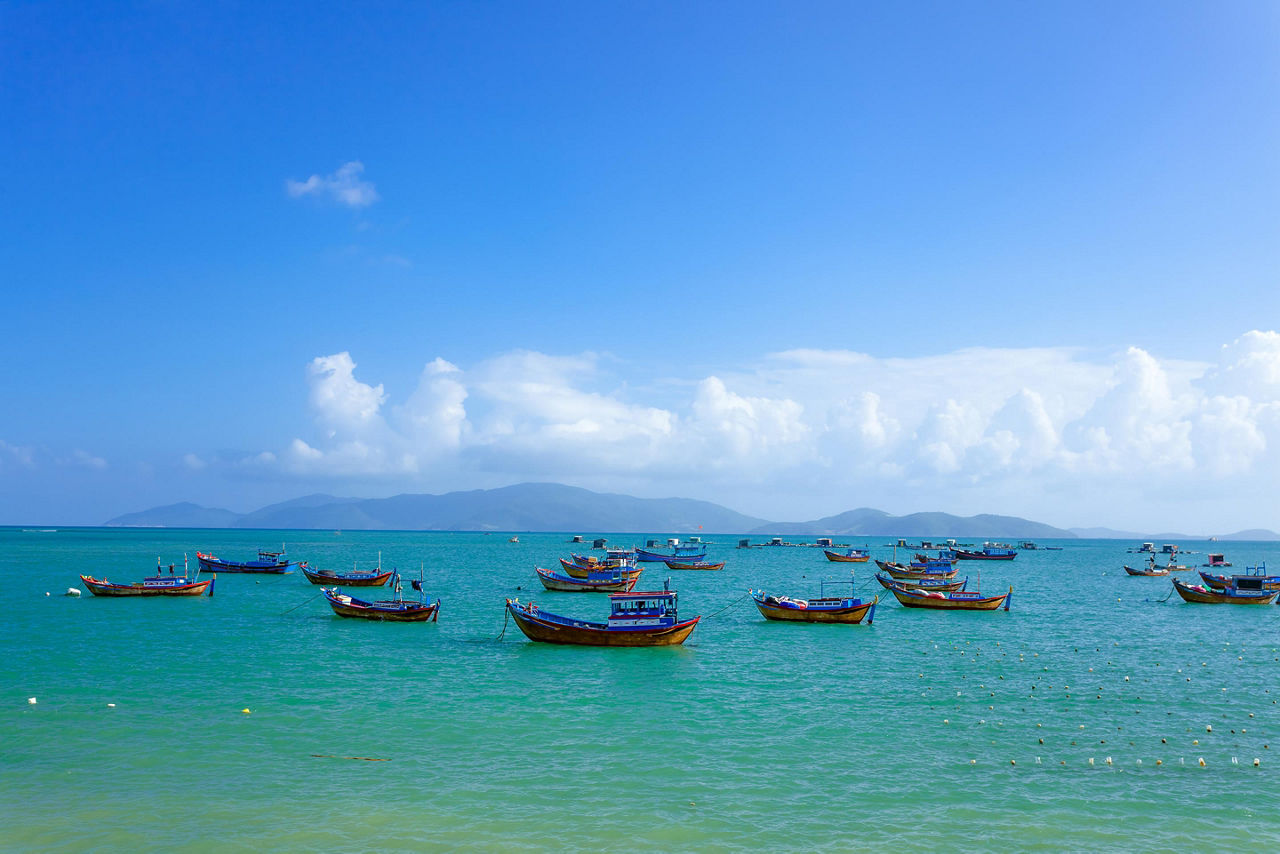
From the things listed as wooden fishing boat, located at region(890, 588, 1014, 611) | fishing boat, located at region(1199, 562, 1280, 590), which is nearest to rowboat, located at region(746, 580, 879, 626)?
wooden fishing boat, located at region(890, 588, 1014, 611)

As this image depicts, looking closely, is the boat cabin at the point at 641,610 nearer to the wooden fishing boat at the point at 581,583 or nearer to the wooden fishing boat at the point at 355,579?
the wooden fishing boat at the point at 581,583

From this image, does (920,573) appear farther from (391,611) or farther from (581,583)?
(391,611)

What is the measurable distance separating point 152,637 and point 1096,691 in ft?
155

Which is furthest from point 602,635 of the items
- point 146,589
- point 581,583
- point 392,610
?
point 146,589

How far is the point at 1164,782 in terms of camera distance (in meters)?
21.5

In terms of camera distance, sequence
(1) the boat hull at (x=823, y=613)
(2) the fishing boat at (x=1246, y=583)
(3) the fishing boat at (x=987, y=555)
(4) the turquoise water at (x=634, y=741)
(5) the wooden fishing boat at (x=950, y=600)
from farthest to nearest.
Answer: (3) the fishing boat at (x=987, y=555) < (2) the fishing boat at (x=1246, y=583) < (5) the wooden fishing boat at (x=950, y=600) < (1) the boat hull at (x=823, y=613) < (4) the turquoise water at (x=634, y=741)

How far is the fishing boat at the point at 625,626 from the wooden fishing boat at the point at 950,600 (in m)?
29.1

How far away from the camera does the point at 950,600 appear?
208 ft

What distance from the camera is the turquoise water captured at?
60.2 ft

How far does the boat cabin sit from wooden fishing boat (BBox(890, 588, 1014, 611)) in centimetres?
2975

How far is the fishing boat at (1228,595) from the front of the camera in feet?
225

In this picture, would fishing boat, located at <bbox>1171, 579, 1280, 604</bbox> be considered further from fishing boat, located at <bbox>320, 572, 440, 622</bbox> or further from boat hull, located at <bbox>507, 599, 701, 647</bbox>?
fishing boat, located at <bbox>320, 572, 440, 622</bbox>

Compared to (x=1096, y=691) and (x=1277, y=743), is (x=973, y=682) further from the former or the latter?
(x=1277, y=743)

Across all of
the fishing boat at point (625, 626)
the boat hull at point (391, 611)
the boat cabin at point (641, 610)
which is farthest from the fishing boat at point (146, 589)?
the boat cabin at point (641, 610)
